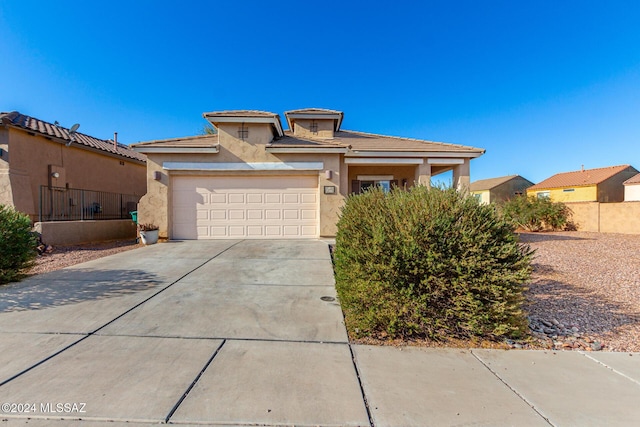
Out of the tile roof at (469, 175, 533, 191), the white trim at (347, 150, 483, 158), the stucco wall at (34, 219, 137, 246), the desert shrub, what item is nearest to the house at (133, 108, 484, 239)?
the white trim at (347, 150, 483, 158)

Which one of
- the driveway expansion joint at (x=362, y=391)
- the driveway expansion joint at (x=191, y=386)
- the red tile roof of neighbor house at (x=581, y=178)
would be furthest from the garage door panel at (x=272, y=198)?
the red tile roof of neighbor house at (x=581, y=178)

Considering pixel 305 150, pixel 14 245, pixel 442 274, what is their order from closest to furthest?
pixel 442 274
pixel 14 245
pixel 305 150

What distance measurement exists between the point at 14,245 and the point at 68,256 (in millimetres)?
2773

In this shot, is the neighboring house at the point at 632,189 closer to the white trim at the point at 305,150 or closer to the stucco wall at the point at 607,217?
the stucco wall at the point at 607,217

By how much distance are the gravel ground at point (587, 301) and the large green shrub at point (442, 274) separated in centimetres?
70

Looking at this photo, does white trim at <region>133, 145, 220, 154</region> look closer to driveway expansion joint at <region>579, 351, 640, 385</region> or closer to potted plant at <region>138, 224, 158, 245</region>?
potted plant at <region>138, 224, 158, 245</region>

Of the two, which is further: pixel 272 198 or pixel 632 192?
pixel 632 192

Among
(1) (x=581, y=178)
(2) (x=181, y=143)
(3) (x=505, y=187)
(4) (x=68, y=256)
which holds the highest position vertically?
(1) (x=581, y=178)

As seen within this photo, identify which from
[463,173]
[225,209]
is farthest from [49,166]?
[463,173]

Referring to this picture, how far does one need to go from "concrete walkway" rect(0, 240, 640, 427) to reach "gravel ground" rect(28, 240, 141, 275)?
2607mm

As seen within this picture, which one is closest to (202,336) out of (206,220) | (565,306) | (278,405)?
(278,405)

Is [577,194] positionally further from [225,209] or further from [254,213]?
[225,209]

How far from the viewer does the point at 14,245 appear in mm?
5832

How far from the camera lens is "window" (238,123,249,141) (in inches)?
417
